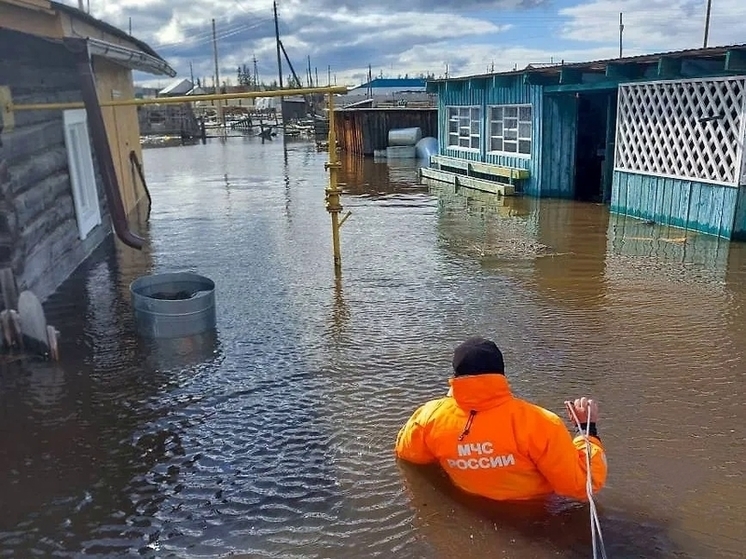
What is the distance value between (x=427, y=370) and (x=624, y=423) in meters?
1.69

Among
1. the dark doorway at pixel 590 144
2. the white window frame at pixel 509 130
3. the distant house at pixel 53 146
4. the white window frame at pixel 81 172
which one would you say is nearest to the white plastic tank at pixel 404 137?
the white window frame at pixel 509 130

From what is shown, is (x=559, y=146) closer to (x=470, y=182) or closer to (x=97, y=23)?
(x=470, y=182)

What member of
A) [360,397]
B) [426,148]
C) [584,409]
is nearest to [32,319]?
[360,397]

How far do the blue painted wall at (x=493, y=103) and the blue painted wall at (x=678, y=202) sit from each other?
281 centimetres

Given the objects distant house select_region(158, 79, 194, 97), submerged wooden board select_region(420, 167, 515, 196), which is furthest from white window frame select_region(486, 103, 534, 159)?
distant house select_region(158, 79, 194, 97)

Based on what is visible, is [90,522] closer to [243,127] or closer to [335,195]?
[335,195]

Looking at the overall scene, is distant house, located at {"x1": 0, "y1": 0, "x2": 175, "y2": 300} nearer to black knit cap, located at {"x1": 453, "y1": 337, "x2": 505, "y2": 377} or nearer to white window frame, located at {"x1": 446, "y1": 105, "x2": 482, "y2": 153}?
black knit cap, located at {"x1": 453, "y1": 337, "x2": 505, "y2": 377}

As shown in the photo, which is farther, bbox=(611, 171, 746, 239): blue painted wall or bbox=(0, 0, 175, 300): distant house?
bbox=(611, 171, 746, 239): blue painted wall

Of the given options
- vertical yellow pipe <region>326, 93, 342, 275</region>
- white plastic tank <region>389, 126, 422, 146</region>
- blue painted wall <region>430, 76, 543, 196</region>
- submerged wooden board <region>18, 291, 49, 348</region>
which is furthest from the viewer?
white plastic tank <region>389, 126, 422, 146</region>

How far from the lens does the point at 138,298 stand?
6605 millimetres

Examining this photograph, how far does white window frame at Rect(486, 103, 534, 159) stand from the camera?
16188mm

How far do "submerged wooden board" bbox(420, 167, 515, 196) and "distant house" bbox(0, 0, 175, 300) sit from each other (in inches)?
326

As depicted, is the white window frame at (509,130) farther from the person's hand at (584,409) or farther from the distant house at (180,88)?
the distant house at (180,88)

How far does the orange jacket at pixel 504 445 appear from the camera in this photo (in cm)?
337
